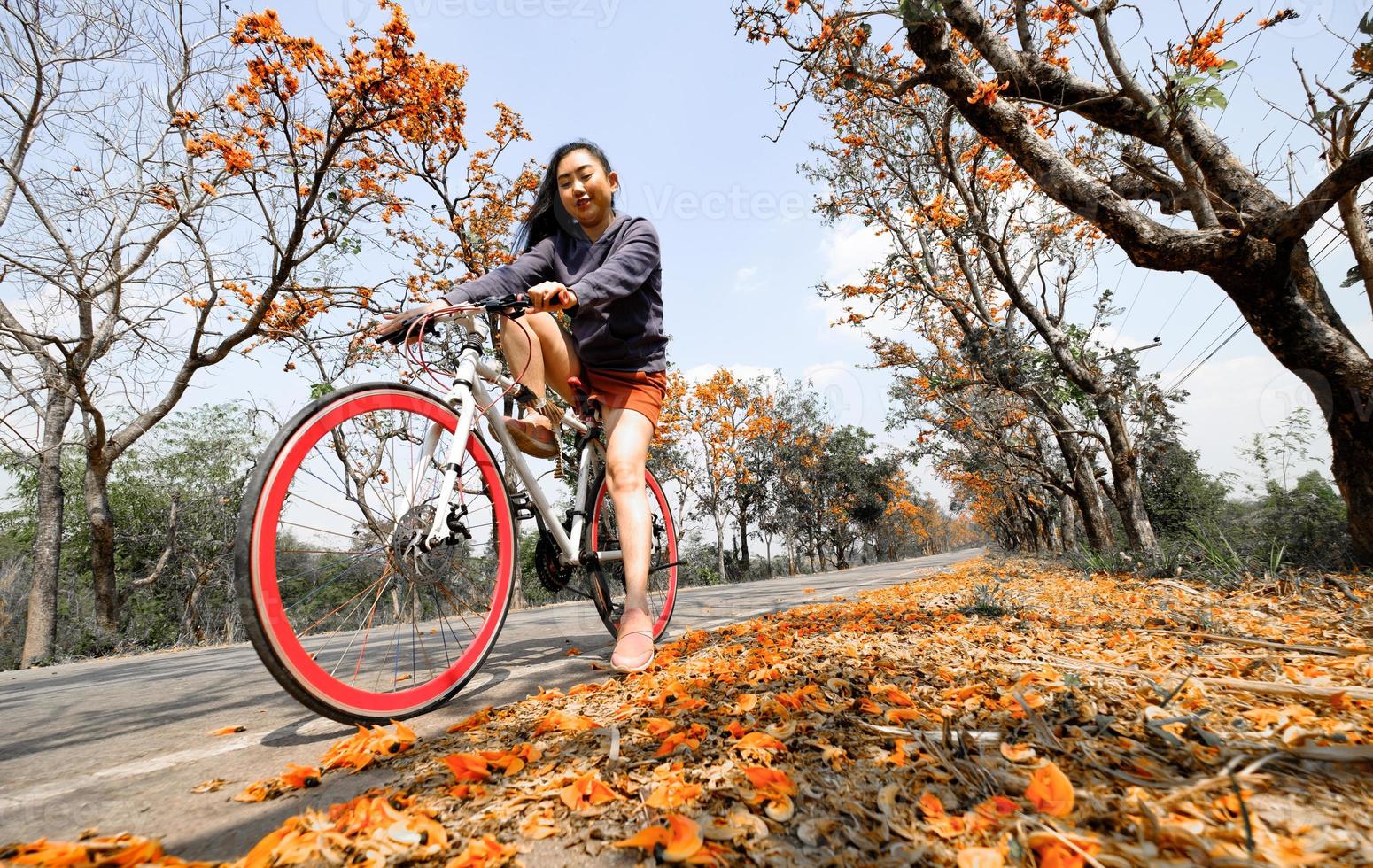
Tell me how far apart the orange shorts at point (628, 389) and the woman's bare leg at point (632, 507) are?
80 mm

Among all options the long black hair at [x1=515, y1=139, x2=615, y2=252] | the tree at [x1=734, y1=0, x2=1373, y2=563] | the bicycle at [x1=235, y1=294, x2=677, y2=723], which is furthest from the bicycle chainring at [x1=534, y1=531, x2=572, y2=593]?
the tree at [x1=734, y1=0, x2=1373, y2=563]

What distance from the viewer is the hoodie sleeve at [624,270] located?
6.66 ft

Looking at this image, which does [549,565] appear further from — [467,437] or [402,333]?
[402,333]

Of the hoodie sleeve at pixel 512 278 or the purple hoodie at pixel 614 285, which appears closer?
the hoodie sleeve at pixel 512 278

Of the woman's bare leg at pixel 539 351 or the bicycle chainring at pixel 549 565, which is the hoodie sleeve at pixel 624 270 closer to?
the woman's bare leg at pixel 539 351

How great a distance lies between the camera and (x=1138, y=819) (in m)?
0.68

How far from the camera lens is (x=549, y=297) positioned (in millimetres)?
1915

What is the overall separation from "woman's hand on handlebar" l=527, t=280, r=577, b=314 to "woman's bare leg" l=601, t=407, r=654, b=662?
566mm

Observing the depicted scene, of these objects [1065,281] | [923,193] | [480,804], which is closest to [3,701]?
[480,804]

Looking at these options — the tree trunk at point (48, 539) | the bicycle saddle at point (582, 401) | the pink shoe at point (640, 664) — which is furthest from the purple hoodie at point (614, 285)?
the tree trunk at point (48, 539)

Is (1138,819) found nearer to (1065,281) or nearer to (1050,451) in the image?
(1065,281)

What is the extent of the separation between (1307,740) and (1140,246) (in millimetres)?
3681

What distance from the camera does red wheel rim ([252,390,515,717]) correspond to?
1.29 metres

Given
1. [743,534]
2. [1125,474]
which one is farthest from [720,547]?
[1125,474]
